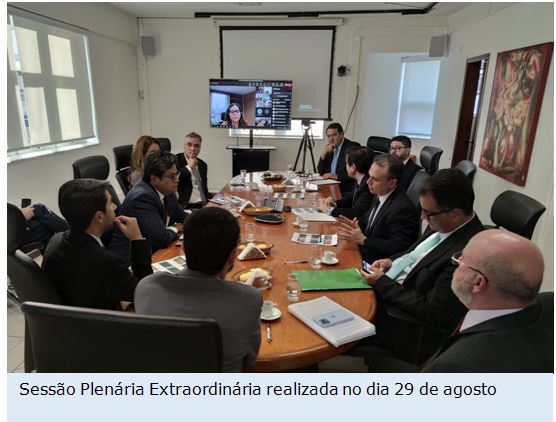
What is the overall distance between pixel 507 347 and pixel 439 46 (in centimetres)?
536

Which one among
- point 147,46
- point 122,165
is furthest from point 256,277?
point 147,46

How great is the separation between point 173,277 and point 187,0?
5.00 metres

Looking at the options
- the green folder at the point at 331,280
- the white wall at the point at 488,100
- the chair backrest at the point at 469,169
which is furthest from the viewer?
the chair backrest at the point at 469,169

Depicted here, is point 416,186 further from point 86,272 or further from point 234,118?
point 234,118

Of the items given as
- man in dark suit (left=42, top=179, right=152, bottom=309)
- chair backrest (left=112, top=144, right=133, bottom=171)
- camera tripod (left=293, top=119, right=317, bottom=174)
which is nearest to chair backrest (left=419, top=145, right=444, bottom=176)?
camera tripod (left=293, top=119, right=317, bottom=174)

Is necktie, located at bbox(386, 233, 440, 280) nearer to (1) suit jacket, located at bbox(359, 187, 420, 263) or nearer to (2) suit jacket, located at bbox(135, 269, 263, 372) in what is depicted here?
(1) suit jacket, located at bbox(359, 187, 420, 263)

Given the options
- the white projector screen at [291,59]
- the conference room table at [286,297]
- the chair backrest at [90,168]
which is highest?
the white projector screen at [291,59]

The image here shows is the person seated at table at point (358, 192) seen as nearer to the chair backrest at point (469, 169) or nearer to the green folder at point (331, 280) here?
the chair backrest at point (469, 169)

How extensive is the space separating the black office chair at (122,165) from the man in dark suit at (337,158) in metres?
2.21

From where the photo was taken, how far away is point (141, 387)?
0.99 meters

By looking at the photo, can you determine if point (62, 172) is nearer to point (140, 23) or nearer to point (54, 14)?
point (54, 14)

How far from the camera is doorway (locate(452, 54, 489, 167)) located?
180 inches

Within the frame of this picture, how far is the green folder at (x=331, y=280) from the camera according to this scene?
164 centimetres

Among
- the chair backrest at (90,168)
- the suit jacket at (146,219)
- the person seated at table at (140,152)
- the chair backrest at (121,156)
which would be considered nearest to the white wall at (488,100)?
the suit jacket at (146,219)
